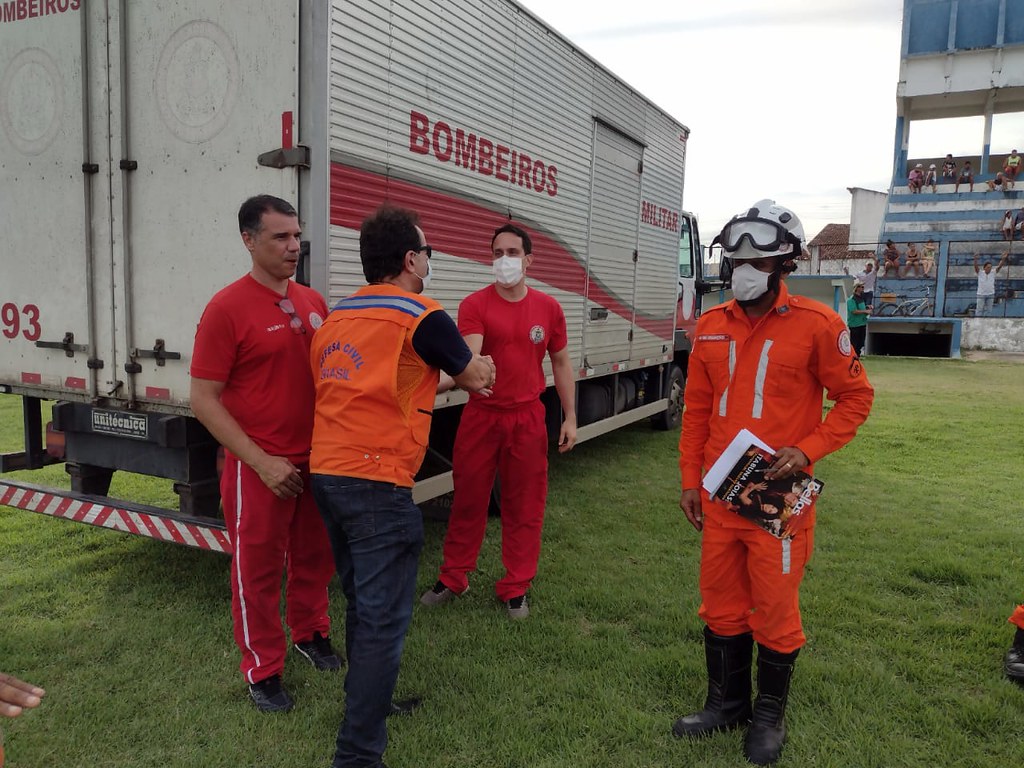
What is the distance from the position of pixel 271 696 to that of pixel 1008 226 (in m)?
28.6

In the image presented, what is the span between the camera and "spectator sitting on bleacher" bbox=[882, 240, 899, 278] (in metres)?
25.3

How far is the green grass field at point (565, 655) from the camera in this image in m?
2.73

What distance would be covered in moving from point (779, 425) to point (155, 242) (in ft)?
9.95

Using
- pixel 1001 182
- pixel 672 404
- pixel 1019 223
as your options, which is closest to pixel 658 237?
pixel 672 404

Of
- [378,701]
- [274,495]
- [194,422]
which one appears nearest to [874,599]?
[378,701]

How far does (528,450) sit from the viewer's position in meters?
3.88

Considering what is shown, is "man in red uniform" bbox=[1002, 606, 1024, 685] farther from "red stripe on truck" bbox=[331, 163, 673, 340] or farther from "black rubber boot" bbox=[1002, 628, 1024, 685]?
"red stripe on truck" bbox=[331, 163, 673, 340]

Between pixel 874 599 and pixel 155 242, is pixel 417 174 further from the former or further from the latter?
pixel 874 599

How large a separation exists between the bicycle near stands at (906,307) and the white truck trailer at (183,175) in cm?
2187

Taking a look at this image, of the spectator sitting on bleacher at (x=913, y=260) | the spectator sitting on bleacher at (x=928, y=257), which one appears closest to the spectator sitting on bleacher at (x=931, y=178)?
the spectator sitting on bleacher at (x=928, y=257)

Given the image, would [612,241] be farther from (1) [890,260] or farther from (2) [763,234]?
(1) [890,260]

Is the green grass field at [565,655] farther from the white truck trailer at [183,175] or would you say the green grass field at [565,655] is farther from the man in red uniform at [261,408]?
the white truck trailer at [183,175]

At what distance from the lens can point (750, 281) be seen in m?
2.63

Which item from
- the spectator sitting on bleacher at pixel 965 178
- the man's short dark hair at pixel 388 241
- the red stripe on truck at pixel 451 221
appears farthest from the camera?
the spectator sitting on bleacher at pixel 965 178
